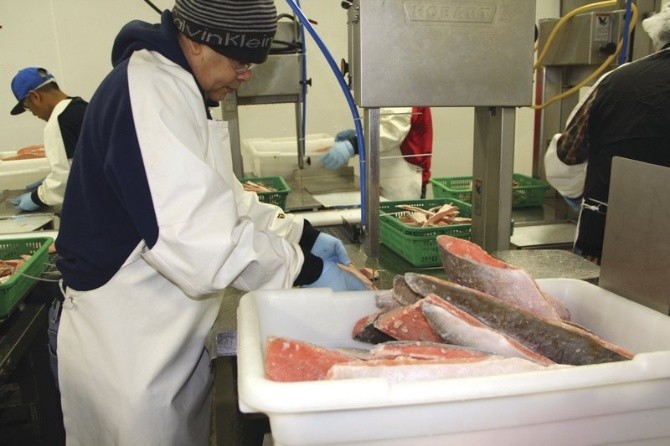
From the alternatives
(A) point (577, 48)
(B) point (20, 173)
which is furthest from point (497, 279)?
(B) point (20, 173)

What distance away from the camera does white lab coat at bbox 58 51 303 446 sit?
3.82 feet

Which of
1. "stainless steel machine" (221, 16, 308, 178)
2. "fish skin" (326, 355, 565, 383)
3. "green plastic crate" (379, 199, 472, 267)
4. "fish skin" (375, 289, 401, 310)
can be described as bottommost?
"green plastic crate" (379, 199, 472, 267)

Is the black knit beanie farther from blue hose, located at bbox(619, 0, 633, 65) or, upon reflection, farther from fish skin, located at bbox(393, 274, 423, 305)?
blue hose, located at bbox(619, 0, 633, 65)

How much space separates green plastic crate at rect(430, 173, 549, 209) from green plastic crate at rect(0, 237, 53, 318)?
1844 millimetres

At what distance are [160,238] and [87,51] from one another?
4298 mm

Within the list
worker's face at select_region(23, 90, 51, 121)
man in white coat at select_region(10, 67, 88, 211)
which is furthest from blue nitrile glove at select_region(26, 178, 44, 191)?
worker's face at select_region(23, 90, 51, 121)

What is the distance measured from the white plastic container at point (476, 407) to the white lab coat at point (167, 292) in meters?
0.43

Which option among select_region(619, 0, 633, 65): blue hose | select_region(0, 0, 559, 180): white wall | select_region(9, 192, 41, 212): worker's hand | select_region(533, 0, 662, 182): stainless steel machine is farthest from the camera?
select_region(0, 0, 559, 180): white wall

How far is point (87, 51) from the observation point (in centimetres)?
482

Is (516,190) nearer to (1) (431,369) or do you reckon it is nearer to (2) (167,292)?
(2) (167,292)

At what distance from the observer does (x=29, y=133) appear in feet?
16.1

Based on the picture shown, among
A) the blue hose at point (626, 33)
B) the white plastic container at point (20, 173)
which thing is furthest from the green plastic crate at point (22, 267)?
the blue hose at point (626, 33)

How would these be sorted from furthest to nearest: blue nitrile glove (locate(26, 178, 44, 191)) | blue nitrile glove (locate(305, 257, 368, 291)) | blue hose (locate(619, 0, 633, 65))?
blue nitrile glove (locate(26, 178, 44, 191)) < blue hose (locate(619, 0, 633, 65)) < blue nitrile glove (locate(305, 257, 368, 291))

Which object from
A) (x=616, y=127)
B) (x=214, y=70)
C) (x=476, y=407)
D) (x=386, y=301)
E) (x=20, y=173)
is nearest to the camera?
(x=476, y=407)
